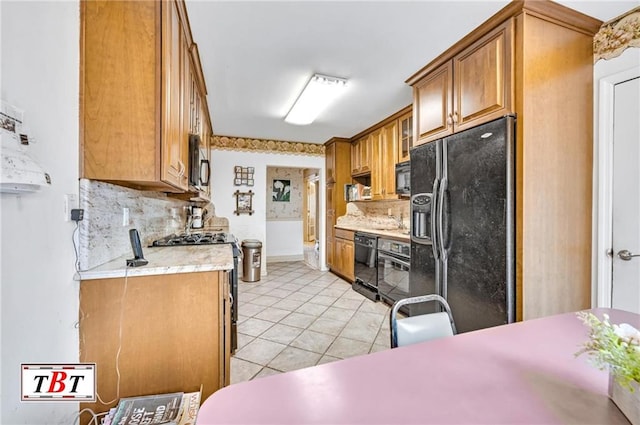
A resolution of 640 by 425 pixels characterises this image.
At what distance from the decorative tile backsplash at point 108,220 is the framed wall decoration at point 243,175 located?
246 cm

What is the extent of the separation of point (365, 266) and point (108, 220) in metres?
3.03

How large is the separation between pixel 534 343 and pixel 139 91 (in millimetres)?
1935

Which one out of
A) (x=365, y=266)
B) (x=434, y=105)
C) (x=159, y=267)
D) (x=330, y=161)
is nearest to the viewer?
(x=159, y=267)

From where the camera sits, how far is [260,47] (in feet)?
7.00

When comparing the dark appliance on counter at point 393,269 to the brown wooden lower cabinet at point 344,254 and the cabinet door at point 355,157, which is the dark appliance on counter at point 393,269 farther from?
the cabinet door at point 355,157

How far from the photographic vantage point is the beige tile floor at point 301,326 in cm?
218

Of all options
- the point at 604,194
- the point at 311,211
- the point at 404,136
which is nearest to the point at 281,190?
the point at 311,211

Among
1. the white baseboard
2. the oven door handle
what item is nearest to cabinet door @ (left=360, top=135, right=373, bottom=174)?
the oven door handle

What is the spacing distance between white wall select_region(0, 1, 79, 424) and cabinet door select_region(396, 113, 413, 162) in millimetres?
3089

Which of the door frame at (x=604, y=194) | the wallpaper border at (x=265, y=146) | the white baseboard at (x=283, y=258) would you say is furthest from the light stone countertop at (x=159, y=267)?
the white baseboard at (x=283, y=258)

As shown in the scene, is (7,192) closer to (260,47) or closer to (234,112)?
(260,47)

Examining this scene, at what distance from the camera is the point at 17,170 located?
0.81 meters

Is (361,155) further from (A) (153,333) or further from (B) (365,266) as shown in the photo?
(A) (153,333)

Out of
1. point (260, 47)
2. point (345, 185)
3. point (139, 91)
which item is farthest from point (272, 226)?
point (139, 91)
